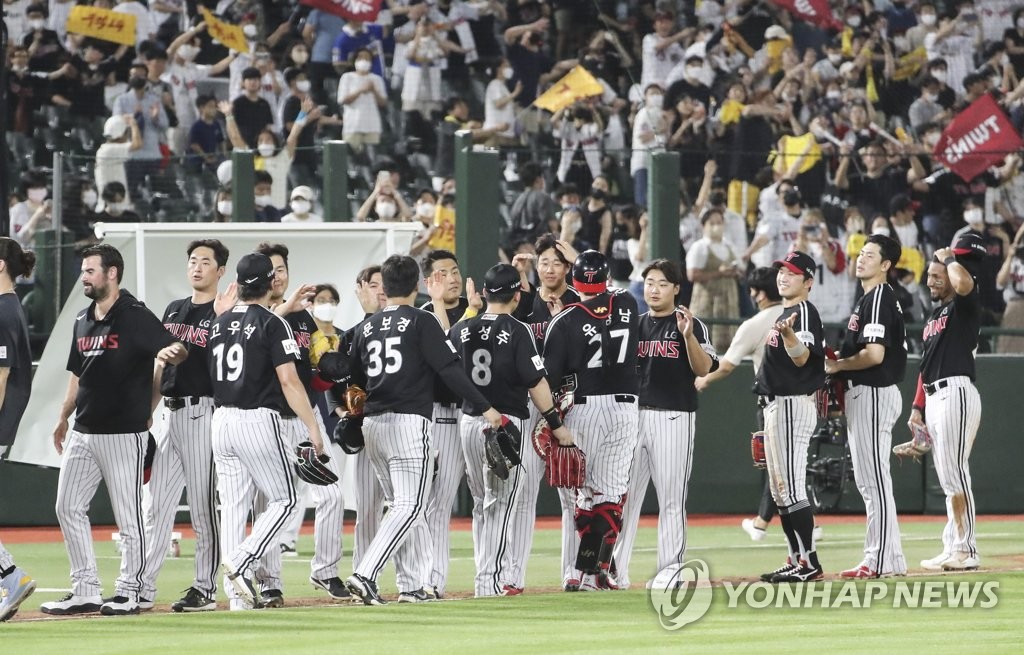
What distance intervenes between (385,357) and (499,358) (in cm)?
64

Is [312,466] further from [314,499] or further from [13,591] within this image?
[13,591]

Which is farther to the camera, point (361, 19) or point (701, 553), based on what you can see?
point (361, 19)

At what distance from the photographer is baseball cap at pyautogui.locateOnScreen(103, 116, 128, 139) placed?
603 inches

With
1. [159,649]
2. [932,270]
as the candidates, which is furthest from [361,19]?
[159,649]

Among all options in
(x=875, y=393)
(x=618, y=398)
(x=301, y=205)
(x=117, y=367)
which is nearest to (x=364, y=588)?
(x=117, y=367)

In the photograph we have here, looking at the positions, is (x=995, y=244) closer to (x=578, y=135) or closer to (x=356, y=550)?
(x=578, y=135)

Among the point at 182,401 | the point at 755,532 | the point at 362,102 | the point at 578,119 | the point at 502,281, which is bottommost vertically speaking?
the point at 755,532

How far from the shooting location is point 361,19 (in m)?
17.6

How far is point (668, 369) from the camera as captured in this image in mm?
8562

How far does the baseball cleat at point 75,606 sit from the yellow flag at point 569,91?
31.9 ft

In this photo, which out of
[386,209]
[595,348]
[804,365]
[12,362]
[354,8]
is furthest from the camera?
[354,8]

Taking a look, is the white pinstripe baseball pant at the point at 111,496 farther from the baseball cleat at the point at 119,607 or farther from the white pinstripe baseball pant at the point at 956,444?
the white pinstripe baseball pant at the point at 956,444

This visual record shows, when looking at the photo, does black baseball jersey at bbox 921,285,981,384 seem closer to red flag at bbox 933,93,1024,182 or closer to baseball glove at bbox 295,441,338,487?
baseball glove at bbox 295,441,338,487

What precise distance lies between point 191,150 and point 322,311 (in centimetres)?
656
